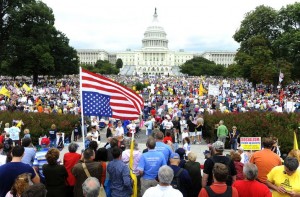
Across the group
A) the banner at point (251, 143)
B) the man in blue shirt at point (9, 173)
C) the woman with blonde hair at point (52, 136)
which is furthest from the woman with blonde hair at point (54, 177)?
the woman with blonde hair at point (52, 136)

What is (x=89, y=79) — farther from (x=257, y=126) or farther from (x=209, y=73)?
(x=209, y=73)

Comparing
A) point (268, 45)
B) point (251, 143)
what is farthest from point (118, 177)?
point (268, 45)

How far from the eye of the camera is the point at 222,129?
46.0ft

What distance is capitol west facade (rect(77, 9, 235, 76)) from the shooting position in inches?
6142

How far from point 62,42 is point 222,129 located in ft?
133

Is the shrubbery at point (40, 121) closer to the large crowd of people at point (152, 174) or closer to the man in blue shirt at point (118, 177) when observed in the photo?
the large crowd of people at point (152, 174)

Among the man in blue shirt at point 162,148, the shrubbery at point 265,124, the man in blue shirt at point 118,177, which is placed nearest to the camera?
the man in blue shirt at point 118,177

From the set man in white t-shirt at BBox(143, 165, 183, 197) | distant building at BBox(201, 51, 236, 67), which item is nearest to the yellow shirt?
man in white t-shirt at BBox(143, 165, 183, 197)

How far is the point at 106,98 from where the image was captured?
28.1 feet

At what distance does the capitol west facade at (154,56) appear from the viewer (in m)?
156

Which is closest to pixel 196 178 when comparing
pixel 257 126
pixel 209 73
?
pixel 257 126

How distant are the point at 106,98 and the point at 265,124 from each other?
351 inches

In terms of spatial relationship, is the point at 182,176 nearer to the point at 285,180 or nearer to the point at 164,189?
the point at 164,189

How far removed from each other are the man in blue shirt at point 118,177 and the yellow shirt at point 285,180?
86.9 inches
